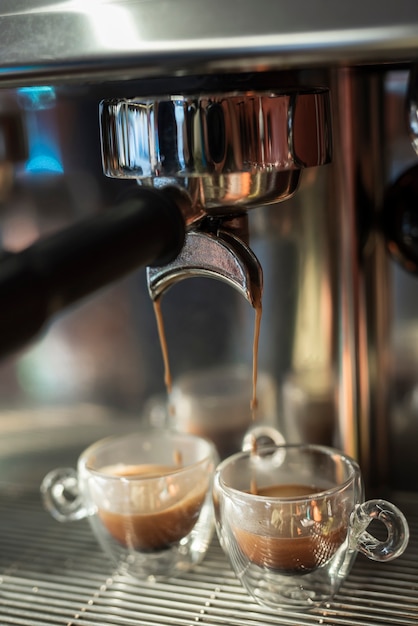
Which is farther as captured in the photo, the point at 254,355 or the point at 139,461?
the point at 139,461

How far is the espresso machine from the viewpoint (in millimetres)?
296

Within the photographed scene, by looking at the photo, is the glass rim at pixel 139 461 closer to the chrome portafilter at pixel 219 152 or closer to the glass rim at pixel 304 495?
the glass rim at pixel 304 495

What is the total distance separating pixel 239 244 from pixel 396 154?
6.2 inches

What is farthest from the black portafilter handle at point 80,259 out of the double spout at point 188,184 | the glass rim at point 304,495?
the glass rim at point 304,495

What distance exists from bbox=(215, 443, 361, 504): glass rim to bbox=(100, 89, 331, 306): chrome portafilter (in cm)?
12

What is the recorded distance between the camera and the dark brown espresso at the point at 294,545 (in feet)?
1.45

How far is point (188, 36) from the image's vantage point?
30 cm

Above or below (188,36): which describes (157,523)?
below

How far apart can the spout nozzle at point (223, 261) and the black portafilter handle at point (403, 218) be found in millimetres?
141

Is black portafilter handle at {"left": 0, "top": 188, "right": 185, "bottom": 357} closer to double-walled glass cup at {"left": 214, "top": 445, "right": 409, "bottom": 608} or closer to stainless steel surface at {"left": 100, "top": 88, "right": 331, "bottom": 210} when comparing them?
stainless steel surface at {"left": 100, "top": 88, "right": 331, "bottom": 210}

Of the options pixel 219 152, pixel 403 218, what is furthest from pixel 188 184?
pixel 403 218

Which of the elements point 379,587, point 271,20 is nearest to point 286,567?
point 379,587

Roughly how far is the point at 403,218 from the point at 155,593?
26 cm

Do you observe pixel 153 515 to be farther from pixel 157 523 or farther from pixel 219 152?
pixel 219 152
